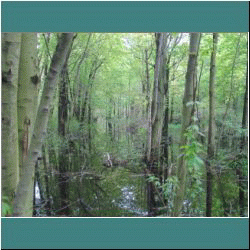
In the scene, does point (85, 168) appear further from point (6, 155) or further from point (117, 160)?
point (6, 155)

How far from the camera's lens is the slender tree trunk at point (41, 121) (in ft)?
5.80

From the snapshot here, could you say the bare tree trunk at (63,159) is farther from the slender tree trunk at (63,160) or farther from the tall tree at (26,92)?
the tall tree at (26,92)

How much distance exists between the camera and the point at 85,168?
638 cm

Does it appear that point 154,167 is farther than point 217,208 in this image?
Yes

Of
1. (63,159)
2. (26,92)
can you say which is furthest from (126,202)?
(63,159)

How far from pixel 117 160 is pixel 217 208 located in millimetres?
3204

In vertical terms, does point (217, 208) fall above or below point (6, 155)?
below

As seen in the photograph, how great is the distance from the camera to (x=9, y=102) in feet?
6.92

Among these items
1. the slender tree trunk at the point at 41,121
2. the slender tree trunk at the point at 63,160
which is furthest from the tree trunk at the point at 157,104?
the slender tree trunk at the point at 41,121

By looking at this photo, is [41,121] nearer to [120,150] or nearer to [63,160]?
[63,160]

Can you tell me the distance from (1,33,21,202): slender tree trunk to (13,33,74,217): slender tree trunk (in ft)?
1.05

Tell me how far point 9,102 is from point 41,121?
1.55 ft

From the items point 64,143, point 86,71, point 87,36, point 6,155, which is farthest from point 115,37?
point 6,155

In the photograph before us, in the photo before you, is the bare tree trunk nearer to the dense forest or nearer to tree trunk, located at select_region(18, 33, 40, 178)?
the dense forest
